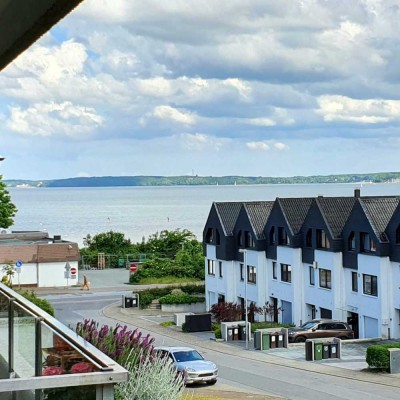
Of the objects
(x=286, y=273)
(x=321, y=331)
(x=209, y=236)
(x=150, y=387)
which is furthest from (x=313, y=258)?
(x=150, y=387)

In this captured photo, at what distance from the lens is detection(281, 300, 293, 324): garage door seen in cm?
4772

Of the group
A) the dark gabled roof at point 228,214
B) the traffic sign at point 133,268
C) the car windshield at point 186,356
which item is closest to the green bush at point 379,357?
the car windshield at point 186,356

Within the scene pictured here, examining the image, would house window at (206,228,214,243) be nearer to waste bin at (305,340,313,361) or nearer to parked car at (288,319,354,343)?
parked car at (288,319,354,343)

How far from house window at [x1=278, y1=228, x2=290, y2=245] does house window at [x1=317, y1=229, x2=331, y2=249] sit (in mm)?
3070

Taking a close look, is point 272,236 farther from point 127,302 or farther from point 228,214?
point 127,302

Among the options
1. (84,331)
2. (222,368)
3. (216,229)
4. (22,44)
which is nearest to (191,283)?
(216,229)

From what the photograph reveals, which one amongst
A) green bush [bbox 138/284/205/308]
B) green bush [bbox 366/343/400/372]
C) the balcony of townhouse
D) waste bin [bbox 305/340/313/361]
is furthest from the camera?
green bush [bbox 138/284/205/308]

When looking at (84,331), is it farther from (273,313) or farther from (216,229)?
(216,229)

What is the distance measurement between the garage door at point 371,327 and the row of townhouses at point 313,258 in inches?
2.2

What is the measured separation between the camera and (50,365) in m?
5.55

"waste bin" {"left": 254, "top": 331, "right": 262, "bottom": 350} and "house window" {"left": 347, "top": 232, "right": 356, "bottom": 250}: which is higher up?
"house window" {"left": 347, "top": 232, "right": 356, "bottom": 250}

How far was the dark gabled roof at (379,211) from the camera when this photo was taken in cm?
4091

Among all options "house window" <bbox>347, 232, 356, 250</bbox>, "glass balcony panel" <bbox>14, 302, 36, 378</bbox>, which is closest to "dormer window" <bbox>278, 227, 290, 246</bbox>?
"house window" <bbox>347, 232, 356, 250</bbox>

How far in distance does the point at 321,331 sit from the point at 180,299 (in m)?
15.3
